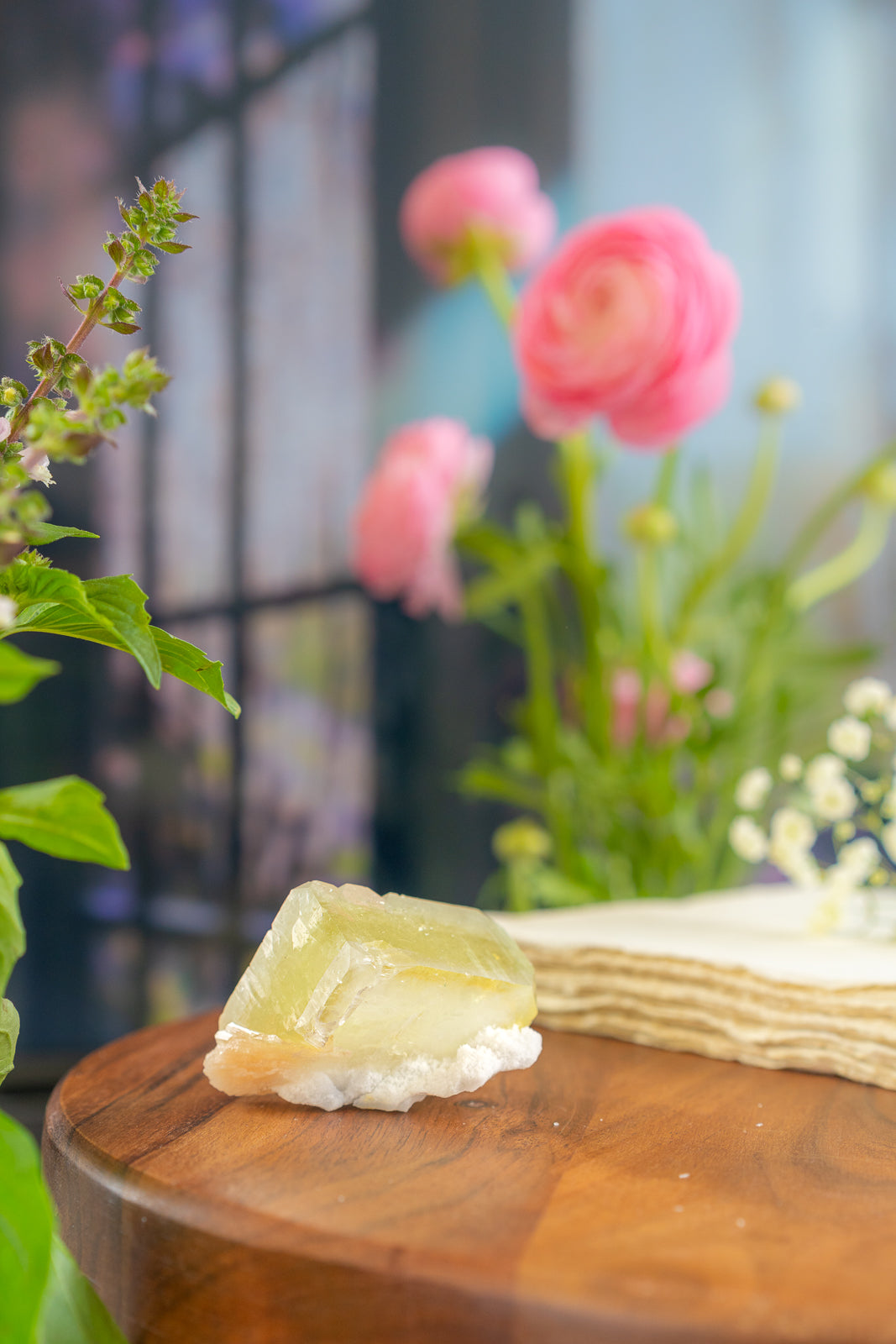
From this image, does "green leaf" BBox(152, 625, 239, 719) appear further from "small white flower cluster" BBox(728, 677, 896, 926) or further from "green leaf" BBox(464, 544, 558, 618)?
"green leaf" BBox(464, 544, 558, 618)

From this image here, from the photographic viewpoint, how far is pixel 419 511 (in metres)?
0.96

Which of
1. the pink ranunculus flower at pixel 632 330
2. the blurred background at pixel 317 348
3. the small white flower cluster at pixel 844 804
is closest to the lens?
the small white flower cluster at pixel 844 804

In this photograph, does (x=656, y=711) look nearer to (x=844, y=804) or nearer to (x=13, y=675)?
(x=844, y=804)

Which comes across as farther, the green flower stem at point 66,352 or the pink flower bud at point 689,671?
the pink flower bud at point 689,671

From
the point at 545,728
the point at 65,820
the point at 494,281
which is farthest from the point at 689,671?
the point at 65,820

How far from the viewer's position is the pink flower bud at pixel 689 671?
102 cm

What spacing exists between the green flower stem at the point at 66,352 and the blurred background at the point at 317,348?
0.82 m

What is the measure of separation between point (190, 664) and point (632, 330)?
59 cm

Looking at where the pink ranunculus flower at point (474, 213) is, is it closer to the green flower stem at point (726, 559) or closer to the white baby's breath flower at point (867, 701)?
the green flower stem at point (726, 559)

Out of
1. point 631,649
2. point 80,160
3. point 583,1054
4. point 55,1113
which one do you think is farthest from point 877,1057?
point 80,160

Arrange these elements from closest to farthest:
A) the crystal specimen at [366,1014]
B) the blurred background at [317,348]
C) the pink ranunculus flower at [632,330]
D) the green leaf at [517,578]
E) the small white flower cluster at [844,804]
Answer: the crystal specimen at [366,1014] < the small white flower cluster at [844,804] < the pink ranunculus flower at [632,330] < the green leaf at [517,578] < the blurred background at [317,348]

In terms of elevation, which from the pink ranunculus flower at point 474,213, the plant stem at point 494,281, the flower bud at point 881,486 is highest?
the pink ranunculus flower at point 474,213

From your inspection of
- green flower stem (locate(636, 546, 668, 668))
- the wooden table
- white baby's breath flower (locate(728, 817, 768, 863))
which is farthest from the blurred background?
the wooden table

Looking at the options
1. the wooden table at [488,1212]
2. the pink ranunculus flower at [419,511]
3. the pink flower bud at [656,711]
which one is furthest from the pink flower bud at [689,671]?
the wooden table at [488,1212]
